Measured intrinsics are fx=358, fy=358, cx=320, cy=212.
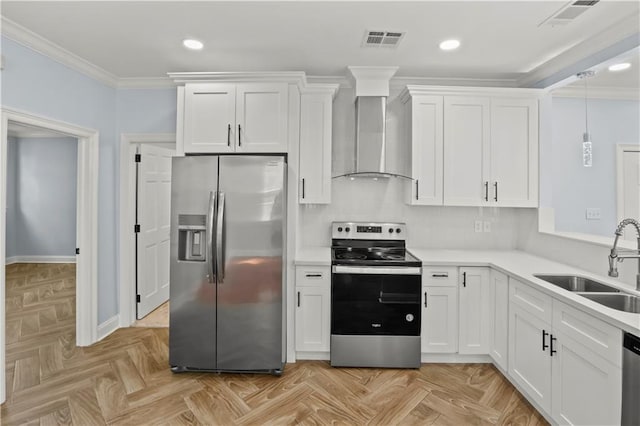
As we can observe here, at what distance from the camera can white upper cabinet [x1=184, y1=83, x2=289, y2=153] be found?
10.3 ft

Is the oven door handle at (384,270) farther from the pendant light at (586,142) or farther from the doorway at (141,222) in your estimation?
the doorway at (141,222)

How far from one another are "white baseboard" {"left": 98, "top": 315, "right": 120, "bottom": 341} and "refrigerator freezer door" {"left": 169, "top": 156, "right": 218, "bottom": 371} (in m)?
1.20

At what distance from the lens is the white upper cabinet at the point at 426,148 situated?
10.9 feet

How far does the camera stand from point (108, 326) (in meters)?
3.71

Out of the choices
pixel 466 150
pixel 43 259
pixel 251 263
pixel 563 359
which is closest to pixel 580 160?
pixel 466 150

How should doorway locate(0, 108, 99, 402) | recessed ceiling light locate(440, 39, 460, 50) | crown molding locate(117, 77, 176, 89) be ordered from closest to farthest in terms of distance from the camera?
recessed ceiling light locate(440, 39, 460, 50) → doorway locate(0, 108, 99, 402) → crown molding locate(117, 77, 176, 89)

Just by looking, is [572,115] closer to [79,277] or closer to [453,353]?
[453,353]

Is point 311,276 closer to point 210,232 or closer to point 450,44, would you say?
point 210,232

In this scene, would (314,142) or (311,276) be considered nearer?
(311,276)

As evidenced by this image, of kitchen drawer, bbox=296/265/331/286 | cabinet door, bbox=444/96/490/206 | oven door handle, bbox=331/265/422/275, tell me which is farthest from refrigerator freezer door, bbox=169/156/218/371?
cabinet door, bbox=444/96/490/206

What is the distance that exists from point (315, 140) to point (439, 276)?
162 cm

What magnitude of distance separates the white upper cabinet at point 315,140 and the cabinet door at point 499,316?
5.42 ft

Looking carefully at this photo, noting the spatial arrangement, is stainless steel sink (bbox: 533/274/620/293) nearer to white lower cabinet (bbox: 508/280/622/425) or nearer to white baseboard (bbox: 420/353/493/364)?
white lower cabinet (bbox: 508/280/622/425)

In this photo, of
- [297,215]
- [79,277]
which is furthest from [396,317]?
[79,277]
